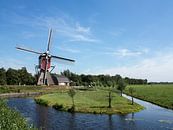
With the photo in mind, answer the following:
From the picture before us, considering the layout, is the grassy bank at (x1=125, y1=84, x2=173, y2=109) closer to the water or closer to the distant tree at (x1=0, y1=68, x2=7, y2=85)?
the water

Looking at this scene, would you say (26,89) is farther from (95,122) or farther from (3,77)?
(95,122)

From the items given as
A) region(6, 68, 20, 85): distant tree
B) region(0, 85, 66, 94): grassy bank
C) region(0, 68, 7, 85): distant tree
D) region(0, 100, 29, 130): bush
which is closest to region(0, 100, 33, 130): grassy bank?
region(0, 100, 29, 130): bush

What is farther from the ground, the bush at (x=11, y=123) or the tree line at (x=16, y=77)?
the tree line at (x=16, y=77)

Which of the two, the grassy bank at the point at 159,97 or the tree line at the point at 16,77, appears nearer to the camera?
the grassy bank at the point at 159,97

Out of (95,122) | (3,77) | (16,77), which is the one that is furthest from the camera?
(16,77)

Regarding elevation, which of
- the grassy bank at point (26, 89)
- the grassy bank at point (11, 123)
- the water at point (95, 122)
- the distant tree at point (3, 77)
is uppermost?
the distant tree at point (3, 77)

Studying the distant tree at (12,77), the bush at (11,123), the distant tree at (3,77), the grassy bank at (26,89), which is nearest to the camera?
the bush at (11,123)

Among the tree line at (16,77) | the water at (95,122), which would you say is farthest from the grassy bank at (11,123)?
the tree line at (16,77)

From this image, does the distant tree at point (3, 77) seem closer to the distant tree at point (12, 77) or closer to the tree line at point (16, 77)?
the tree line at point (16, 77)

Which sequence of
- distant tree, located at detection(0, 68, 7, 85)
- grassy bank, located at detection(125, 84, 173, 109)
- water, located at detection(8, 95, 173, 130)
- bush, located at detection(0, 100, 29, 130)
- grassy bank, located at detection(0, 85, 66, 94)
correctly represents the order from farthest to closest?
distant tree, located at detection(0, 68, 7, 85) < grassy bank, located at detection(0, 85, 66, 94) < grassy bank, located at detection(125, 84, 173, 109) < water, located at detection(8, 95, 173, 130) < bush, located at detection(0, 100, 29, 130)

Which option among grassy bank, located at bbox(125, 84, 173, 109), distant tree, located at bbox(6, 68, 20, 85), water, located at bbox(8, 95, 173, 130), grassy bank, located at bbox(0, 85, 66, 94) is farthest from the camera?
distant tree, located at bbox(6, 68, 20, 85)

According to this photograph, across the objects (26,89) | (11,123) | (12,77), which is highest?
(12,77)

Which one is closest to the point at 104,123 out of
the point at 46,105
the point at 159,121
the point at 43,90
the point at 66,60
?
the point at 159,121

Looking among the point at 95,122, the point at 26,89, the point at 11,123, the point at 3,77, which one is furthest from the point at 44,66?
the point at 11,123
